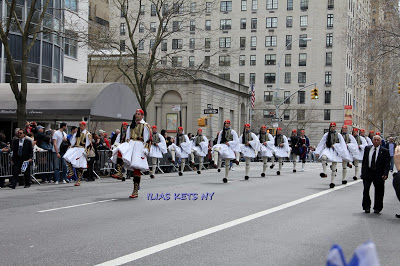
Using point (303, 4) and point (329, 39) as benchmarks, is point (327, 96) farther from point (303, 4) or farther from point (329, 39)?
point (303, 4)

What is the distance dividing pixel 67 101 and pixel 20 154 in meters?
8.52

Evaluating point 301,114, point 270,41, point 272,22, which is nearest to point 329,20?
point 272,22

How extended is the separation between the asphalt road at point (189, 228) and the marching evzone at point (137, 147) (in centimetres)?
83

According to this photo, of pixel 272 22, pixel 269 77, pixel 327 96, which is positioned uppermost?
pixel 272 22

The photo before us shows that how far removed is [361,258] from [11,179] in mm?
17449

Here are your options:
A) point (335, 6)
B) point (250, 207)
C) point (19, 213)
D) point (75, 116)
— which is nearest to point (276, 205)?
point (250, 207)

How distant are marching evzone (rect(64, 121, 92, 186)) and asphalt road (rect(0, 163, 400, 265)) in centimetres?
230

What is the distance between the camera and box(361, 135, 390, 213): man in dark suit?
12.3 metres

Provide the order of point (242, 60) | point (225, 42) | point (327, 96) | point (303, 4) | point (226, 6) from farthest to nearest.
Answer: point (226, 6) < point (242, 60) < point (225, 42) < point (303, 4) < point (327, 96)

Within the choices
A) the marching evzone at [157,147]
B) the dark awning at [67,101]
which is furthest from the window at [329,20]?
the marching evzone at [157,147]

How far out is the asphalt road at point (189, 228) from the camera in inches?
291

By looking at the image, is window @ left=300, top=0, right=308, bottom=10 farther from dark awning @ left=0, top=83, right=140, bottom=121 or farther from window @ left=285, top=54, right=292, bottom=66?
dark awning @ left=0, top=83, right=140, bottom=121

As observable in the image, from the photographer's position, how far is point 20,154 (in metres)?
18.0

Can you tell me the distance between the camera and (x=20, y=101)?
2162cm
